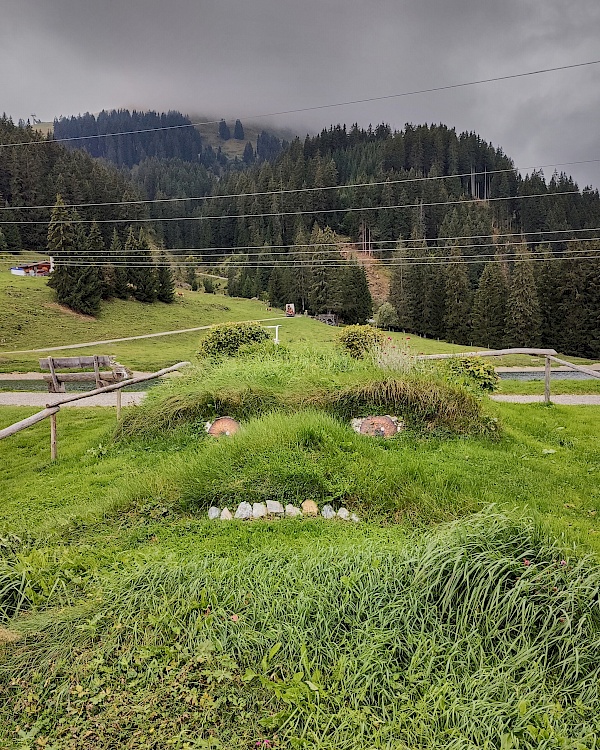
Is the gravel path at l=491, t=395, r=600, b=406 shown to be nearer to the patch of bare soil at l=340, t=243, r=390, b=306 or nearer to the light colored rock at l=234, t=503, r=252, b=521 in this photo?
the light colored rock at l=234, t=503, r=252, b=521

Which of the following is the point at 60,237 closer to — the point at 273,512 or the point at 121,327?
the point at 121,327

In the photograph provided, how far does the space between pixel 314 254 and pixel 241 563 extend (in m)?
53.8

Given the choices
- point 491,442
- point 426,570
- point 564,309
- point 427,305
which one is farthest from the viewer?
point 427,305

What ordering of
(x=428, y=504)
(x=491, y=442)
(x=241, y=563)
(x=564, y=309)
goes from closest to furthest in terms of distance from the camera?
(x=241, y=563) → (x=428, y=504) → (x=491, y=442) → (x=564, y=309)

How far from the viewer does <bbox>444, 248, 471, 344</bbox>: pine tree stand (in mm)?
50906

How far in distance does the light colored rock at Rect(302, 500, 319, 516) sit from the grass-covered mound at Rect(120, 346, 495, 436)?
264cm

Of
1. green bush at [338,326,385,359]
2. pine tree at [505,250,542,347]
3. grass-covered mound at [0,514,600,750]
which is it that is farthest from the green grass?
pine tree at [505,250,542,347]

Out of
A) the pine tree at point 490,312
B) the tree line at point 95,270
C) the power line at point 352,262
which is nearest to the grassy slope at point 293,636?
the tree line at point 95,270

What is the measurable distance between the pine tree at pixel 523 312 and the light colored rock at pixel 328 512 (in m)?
43.8

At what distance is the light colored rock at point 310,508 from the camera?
542 centimetres

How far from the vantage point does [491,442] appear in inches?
298

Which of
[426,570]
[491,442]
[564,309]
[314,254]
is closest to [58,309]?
[314,254]

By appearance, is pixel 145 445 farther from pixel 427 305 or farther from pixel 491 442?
pixel 427 305

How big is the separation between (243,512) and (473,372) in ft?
21.0
